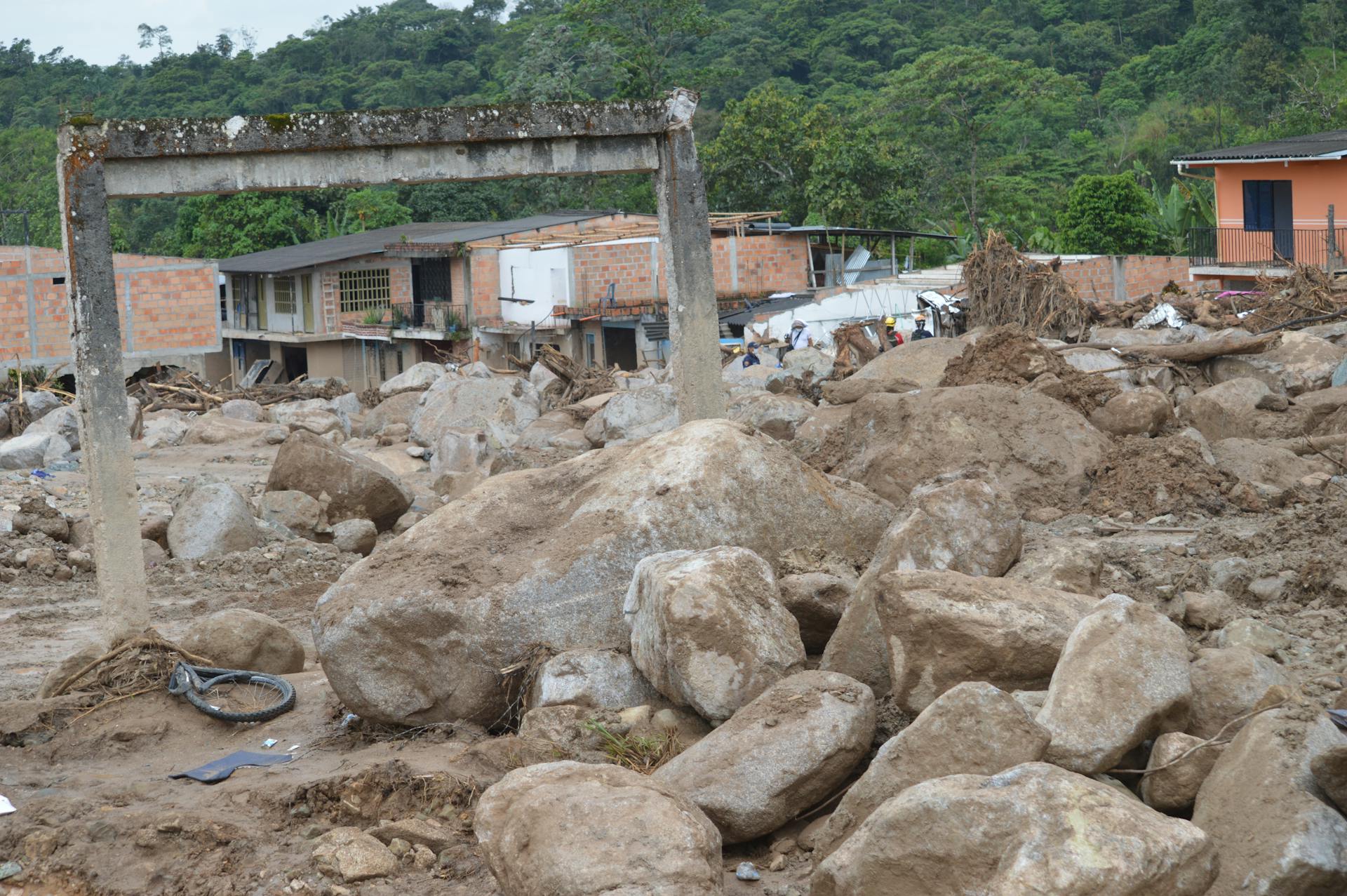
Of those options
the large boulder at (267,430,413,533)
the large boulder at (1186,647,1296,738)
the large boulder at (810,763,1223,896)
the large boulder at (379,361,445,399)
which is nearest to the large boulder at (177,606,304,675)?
the large boulder at (810,763,1223,896)

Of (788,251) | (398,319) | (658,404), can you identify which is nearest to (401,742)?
(658,404)

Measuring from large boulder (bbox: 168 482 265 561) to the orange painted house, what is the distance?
895 inches

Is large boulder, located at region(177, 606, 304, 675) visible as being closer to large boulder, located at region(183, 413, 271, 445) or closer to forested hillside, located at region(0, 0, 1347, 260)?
large boulder, located at region(183, 413, 271, 445)

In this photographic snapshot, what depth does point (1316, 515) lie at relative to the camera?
8203 mm

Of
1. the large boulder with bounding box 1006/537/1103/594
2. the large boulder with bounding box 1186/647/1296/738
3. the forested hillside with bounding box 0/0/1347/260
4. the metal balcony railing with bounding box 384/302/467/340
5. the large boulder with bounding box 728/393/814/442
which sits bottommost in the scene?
the large boulder with bounding box 1186/647/1296/738

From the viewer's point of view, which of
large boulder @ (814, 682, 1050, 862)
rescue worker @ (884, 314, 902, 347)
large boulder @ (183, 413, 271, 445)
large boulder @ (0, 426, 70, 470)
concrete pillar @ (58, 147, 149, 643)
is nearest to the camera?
large boulder @ (814, 682, 1050, 862)

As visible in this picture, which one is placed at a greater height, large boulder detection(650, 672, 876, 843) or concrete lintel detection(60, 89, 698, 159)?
concrete lintel detection(60, 89, 698, 159)

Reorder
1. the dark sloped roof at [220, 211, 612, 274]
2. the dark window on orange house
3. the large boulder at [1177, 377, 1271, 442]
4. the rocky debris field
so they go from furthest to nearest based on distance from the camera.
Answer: the dark sloped roof at [220, 211, 612, 274], the dark window on orange house, the large boulder at [1177, 377, 1271, 442], the rocky debris field

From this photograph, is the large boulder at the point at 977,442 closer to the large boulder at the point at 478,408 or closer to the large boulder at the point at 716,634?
the large boulder at the point at 716,634

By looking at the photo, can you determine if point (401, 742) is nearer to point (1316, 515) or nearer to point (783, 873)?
point (783, 873)

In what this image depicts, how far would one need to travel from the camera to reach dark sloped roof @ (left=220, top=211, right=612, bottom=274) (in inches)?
1481

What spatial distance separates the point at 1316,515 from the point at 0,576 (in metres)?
9.57

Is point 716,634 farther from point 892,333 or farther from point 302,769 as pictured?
point 892,333

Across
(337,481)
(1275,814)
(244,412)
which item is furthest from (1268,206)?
(1275,814)
